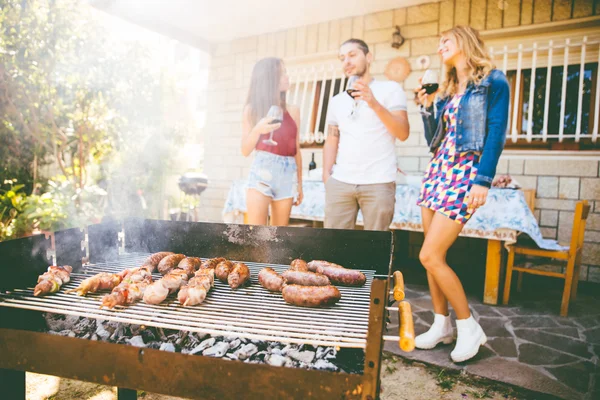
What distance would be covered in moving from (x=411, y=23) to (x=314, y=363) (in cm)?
586

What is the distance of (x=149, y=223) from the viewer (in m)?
2.48

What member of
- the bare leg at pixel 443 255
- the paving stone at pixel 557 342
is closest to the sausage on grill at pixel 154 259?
the bare leg at pixel 443 255

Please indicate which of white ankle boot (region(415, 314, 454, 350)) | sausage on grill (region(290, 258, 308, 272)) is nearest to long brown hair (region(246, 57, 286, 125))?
sausage on grill (region(290, 258, 308, 272))

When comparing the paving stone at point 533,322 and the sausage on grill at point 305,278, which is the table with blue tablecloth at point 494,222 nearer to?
the paving stone at point 533,322

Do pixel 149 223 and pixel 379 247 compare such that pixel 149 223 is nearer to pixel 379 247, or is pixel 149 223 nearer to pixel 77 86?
pixel 379 247

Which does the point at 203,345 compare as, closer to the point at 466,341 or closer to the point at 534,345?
the point at 466,341

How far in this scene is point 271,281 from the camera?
5.92 feet

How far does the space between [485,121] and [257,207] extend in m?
1.77

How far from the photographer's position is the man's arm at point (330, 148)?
10.8ft

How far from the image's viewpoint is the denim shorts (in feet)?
9.89

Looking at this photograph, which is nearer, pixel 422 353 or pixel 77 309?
pixel 77 309

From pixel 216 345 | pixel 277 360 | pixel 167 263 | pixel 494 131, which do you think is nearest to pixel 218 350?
pixel 216 345

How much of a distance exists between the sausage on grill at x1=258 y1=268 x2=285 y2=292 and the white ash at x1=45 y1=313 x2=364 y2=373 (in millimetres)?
268

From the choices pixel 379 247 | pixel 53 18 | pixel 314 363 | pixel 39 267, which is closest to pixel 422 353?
pixel 379 247
